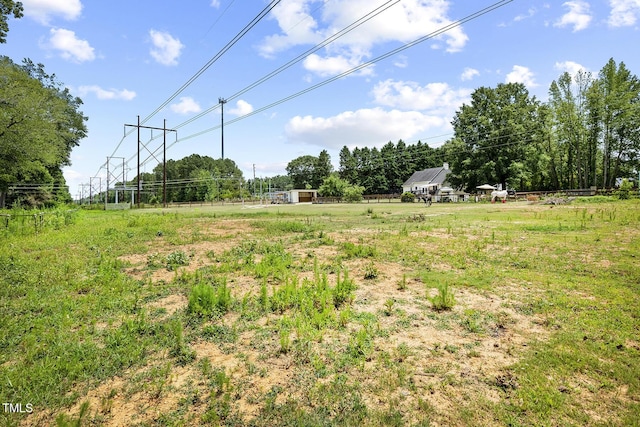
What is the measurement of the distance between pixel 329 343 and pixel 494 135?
51.3 metres

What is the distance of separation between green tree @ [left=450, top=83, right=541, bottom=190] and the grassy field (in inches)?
1736

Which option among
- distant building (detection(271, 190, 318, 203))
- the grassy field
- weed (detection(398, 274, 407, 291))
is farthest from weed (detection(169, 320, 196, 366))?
distant building (detection(271, 190, 318, 203))

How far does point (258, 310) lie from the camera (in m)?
4.84

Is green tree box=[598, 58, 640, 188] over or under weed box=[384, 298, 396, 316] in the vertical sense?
over

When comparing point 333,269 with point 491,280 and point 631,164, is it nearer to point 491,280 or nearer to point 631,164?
point 491,280

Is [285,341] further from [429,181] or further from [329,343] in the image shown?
[429,181]

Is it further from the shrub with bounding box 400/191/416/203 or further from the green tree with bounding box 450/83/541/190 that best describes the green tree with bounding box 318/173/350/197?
the green tree with bounding box 450/83/541/190

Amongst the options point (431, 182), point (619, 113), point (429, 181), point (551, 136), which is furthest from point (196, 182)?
point (619, 113)

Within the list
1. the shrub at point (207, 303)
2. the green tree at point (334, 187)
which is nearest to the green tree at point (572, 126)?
the green tree at point (334, 187)

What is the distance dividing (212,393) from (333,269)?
433cm

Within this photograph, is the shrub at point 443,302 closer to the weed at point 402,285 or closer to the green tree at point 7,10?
the weed at point 402,285

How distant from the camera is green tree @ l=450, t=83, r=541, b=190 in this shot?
4562cm

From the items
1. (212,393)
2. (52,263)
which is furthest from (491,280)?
(52,263)

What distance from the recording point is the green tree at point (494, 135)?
45625 millimetres
